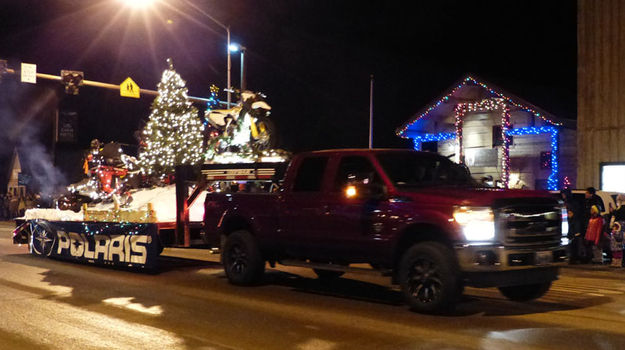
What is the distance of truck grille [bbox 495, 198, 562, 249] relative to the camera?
8.16 meters

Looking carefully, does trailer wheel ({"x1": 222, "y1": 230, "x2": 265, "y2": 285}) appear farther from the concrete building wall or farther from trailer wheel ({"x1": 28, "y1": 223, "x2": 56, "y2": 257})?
the concrete building wall

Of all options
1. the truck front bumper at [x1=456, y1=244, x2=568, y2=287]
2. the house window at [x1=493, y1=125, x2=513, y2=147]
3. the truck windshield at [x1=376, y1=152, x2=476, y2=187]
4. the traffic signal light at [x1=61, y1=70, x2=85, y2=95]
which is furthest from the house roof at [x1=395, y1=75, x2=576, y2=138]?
the truck front bumper at [x1=456, y1=244, x2=568, y2=287]

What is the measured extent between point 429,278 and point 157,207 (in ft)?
26.1

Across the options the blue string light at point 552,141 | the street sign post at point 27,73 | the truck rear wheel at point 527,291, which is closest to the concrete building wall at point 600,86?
the blue string light at point 552,141

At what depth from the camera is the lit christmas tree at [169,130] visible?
27859 mm

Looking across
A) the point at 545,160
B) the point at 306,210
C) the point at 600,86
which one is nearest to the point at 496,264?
the point at 306,210

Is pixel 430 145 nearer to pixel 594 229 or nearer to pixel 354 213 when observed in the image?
pixel 594 229

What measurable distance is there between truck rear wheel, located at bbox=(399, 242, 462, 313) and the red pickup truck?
Answer: 0.01 metres

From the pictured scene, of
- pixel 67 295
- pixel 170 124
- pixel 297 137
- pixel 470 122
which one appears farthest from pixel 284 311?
pixel 297 137

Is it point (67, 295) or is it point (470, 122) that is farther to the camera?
point (470, 122)

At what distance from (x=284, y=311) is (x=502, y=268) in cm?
281

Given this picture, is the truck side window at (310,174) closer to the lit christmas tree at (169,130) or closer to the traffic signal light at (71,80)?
the traffic signal light at (71,80)

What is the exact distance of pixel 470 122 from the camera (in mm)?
29297

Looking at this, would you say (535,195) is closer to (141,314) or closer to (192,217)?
(141,314)
